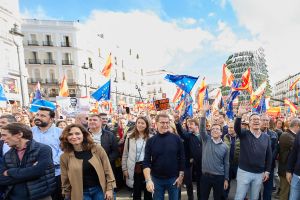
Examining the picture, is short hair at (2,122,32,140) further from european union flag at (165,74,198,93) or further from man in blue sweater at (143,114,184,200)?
european union flag at (165,74,198,93)

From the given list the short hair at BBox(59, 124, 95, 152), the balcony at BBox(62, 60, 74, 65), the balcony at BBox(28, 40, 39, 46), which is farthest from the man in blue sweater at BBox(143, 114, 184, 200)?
the balcony at BBox(28, 40, 39, 46)

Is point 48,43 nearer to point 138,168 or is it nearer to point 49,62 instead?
point 49,62

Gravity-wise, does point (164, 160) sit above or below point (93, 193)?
above

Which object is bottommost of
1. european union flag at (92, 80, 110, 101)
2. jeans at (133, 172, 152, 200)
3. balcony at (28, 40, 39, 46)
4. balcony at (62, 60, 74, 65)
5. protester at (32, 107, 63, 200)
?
jeans at (133, 172, 152, 200)

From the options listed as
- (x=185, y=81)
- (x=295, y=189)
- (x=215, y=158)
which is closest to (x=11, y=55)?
(x=185, y=81)

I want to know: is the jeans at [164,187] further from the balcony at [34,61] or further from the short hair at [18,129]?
the balcony at [34,61]

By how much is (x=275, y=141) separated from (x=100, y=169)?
11.5 feet

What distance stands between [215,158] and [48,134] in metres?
2.86

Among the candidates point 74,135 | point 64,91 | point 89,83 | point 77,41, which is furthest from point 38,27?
point 74,135

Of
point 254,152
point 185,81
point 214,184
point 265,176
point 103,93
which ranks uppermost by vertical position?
point 185,81

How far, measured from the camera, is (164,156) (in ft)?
11.2

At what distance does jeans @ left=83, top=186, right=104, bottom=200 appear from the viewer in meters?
2.97

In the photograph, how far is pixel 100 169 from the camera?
296 centimetres

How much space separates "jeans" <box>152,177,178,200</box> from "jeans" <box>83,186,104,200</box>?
923 millimetres
